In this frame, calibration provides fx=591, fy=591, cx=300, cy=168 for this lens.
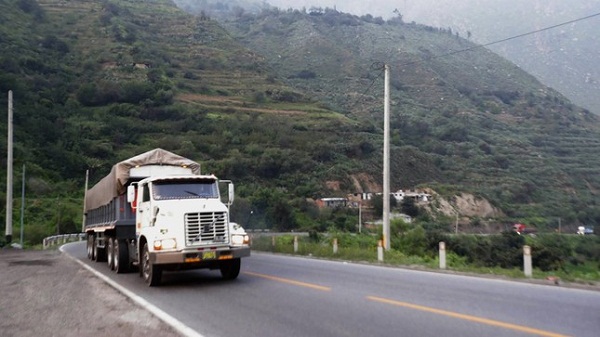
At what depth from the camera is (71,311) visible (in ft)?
35.7

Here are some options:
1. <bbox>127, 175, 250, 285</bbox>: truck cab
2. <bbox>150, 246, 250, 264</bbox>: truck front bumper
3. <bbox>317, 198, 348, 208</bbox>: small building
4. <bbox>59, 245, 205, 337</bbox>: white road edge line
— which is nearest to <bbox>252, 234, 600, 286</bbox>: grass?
<bbox>150, 246, 250, 264</bbox>: truck front bumper

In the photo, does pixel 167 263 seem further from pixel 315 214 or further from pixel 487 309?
pixel 315 214

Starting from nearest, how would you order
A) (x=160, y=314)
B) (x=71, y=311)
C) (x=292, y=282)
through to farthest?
1. (x=160, y=314)
2. (x=71, y=311)
3. (x=292, y=282)

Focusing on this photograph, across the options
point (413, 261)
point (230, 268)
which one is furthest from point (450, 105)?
point (230, 268)

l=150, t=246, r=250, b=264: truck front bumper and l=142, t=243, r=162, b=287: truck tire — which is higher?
l=150, t=246, r=250, b=264: truck front bumper

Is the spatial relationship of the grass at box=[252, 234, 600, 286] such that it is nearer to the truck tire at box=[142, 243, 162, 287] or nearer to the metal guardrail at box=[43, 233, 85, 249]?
the truck tire at box=[142, 243, 162, 287]

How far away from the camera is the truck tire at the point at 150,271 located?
14.0m

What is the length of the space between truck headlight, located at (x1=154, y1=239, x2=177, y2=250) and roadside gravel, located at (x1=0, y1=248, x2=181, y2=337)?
52.9 inches

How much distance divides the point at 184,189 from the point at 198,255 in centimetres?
229

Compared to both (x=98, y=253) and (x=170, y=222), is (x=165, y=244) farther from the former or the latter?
(x=98, y=253)

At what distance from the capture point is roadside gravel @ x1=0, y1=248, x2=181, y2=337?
29.0 ft

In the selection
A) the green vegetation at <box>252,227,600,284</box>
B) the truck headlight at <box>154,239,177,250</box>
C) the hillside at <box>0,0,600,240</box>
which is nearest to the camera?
the truck headlight at <box>154,239,177,250</box>

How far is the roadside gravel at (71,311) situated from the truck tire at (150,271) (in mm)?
896

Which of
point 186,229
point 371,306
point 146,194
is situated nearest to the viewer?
point 371,306
